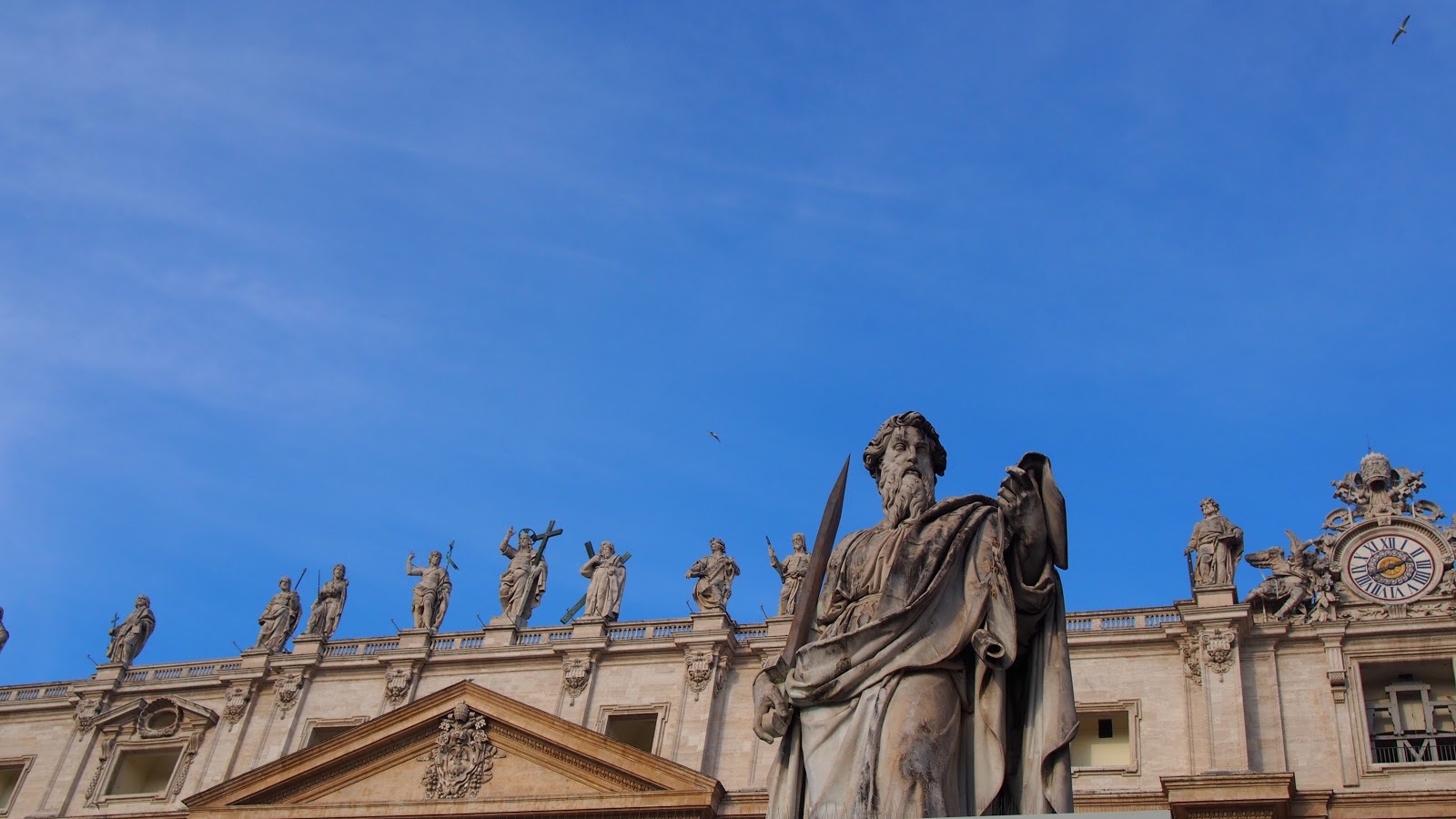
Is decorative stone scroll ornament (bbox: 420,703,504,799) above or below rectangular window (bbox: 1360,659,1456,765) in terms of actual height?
below

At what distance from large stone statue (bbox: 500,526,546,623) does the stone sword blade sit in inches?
1101

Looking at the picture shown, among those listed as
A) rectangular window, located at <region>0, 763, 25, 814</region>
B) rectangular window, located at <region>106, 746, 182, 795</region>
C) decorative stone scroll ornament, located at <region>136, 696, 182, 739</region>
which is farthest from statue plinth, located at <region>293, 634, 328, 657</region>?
rectangular window, located at <region>0, 763, 25, 814</region>

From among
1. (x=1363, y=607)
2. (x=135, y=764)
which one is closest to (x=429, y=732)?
(x=135, y=764)

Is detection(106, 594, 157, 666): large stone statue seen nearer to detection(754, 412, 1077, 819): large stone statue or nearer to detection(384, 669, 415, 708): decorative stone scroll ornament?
detection(384, 669, 415, 708): decorative stone scroll ornament

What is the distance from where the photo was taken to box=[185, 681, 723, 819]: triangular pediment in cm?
2867

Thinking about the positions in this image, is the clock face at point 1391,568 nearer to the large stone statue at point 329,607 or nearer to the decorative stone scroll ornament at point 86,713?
the large stone statue at point 329,607

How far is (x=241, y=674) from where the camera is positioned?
34.2m

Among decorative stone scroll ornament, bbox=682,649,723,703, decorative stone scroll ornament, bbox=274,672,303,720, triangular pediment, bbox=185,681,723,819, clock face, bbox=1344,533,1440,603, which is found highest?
clock face, bbox=1344,533,1440,603

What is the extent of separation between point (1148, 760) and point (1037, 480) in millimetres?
22875

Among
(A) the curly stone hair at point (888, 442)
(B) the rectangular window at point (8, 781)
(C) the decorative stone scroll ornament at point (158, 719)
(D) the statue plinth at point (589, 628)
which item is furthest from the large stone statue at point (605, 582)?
(A) the curly stone hair at point (888, 442)

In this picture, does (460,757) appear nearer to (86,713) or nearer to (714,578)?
(714,578)

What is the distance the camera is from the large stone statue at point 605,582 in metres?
32.8

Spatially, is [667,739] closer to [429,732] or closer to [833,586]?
[429,732]

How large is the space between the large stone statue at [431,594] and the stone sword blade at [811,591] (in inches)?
1132
